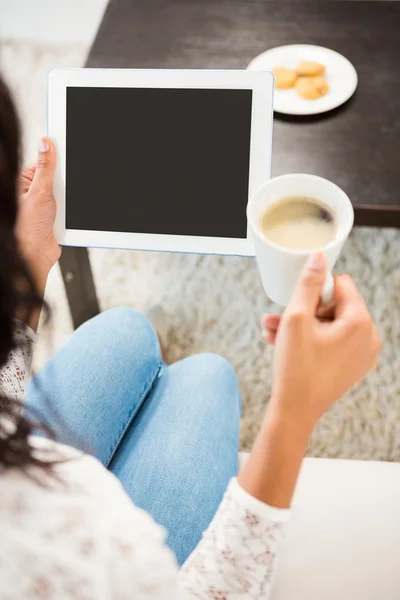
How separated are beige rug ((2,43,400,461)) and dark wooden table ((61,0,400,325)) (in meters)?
0.18

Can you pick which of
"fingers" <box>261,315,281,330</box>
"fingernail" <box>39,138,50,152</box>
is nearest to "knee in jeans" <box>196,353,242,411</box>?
"fingers" <box>261,315,281,330</box>

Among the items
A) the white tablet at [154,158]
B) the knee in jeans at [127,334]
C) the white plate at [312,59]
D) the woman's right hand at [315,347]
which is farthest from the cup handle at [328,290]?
the white plate at [312,59]

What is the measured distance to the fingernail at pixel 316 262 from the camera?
0.53 metres

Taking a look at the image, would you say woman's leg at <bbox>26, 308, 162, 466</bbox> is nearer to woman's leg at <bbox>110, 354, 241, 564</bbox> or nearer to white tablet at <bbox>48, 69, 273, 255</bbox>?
woman's leg at <bbox>110, 354, 241, 564</bbox>

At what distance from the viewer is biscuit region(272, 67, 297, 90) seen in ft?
3.62

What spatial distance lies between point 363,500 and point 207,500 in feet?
0.65

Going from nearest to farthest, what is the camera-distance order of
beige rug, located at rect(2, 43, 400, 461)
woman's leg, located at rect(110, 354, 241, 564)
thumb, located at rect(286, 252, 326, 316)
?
thumb, located at rect(286, 252, 326, 316) → woman's leg, located at rect(110, 354, 241, 564) → beige rug, located at rect(2, 43, 400, 461)

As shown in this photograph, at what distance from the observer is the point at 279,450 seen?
21.8 inches

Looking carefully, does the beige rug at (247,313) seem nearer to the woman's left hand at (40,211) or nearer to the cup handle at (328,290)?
the woman's left hand at (40,211)

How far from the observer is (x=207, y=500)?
28.9 inches

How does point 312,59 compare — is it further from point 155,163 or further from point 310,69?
point 155,163

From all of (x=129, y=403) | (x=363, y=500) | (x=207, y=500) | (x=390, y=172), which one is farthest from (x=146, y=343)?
(x=390, y=172)

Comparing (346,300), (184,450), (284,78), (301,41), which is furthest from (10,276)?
(301,41)

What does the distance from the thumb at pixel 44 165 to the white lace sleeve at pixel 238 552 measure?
0.53m
